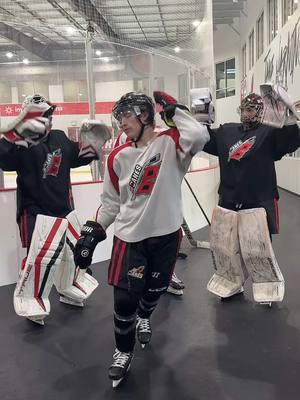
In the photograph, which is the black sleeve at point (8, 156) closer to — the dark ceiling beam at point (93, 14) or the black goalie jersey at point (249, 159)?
the black goalie jersey at point (249, 159)

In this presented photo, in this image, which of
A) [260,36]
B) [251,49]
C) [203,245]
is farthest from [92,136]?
[251,49]

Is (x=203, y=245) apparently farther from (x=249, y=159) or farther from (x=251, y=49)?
(x=251, y=49)

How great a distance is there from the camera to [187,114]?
1.77m

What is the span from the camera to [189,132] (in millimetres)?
1729

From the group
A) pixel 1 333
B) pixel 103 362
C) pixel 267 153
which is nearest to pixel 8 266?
pixel 1 333

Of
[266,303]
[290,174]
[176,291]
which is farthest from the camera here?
[290,174]

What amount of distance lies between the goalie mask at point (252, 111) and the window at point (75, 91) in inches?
80.2

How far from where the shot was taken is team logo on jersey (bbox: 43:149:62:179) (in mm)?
2555

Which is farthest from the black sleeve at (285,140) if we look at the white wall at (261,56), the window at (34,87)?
the white wall at (261,56)

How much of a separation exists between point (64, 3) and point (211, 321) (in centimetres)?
604

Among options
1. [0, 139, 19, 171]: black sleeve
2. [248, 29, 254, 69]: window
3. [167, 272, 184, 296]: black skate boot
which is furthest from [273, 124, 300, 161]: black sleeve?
[248, 29, 254, 69]: window

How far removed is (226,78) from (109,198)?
51.9 feet

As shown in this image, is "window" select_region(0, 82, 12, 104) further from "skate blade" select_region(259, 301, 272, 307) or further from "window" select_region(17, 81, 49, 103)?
"skate blade" select_region(259, 301, 272, 307)

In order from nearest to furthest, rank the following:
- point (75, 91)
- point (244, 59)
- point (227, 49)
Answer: point (75, 91) < point (244, 59) < point (227, 49)
